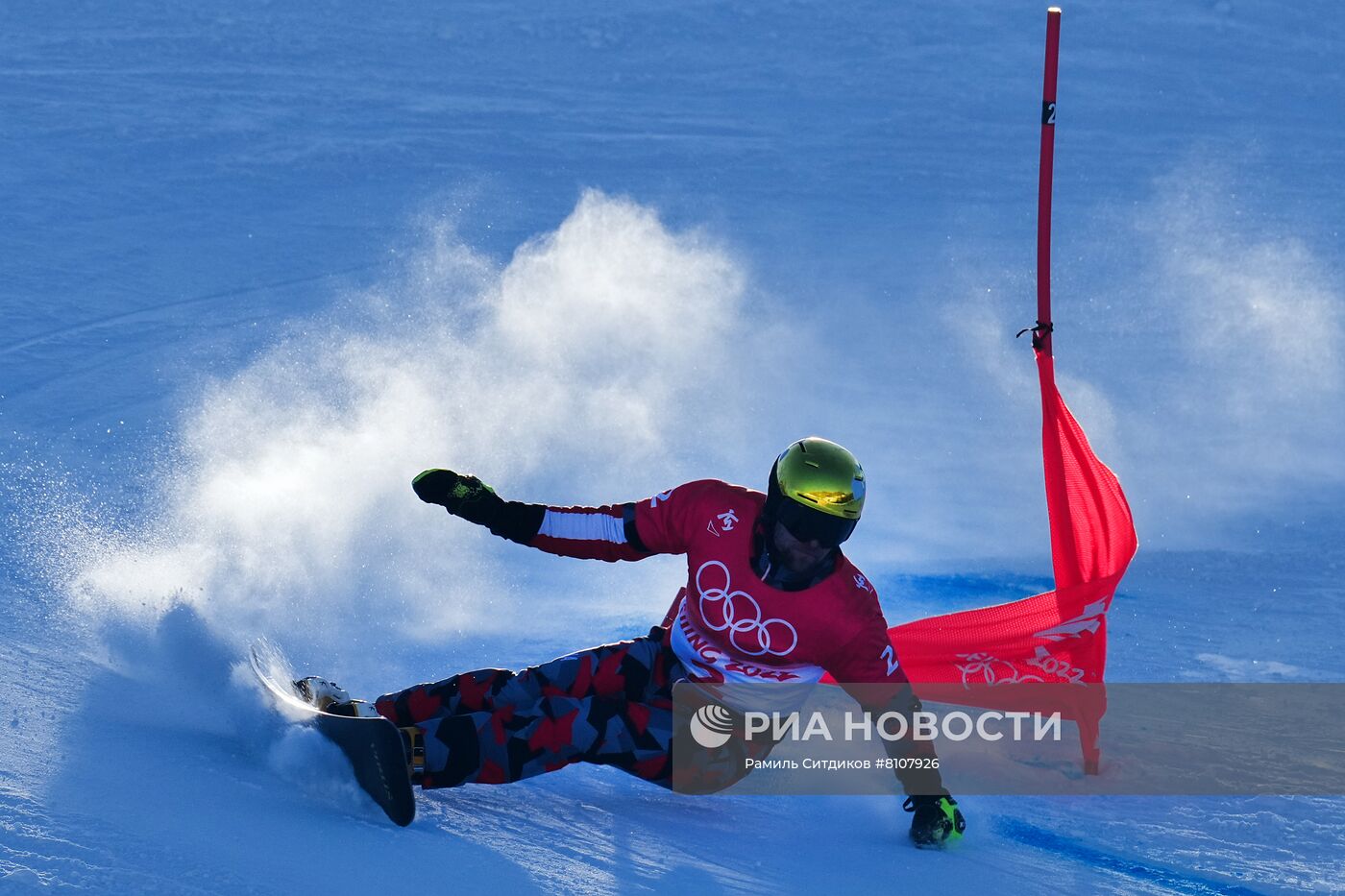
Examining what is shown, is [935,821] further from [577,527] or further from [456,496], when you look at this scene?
[456,496]

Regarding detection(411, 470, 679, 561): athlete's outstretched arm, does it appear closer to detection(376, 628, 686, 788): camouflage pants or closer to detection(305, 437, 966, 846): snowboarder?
detection(305, 437, 966, 846): snowboarder

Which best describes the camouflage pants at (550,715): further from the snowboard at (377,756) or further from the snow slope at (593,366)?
the snowboard at (377,756)

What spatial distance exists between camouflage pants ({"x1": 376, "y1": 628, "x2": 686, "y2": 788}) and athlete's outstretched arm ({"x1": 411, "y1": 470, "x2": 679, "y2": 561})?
0.28 metres

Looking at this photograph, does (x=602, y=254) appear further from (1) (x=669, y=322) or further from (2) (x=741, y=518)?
(2) (x=741, y=518)

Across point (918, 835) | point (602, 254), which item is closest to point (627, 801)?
point (918, 835)

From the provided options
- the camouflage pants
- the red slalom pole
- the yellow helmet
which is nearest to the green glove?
the camouflage pants

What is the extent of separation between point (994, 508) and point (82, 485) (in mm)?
4093

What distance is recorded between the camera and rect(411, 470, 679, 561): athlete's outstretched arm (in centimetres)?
401

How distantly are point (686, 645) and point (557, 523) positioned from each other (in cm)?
49

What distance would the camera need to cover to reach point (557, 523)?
13.3 feet

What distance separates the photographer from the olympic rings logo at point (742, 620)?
382 cm

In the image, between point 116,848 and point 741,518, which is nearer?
point 116,848

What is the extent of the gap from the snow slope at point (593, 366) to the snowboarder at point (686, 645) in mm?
166

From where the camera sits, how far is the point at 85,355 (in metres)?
7.04
